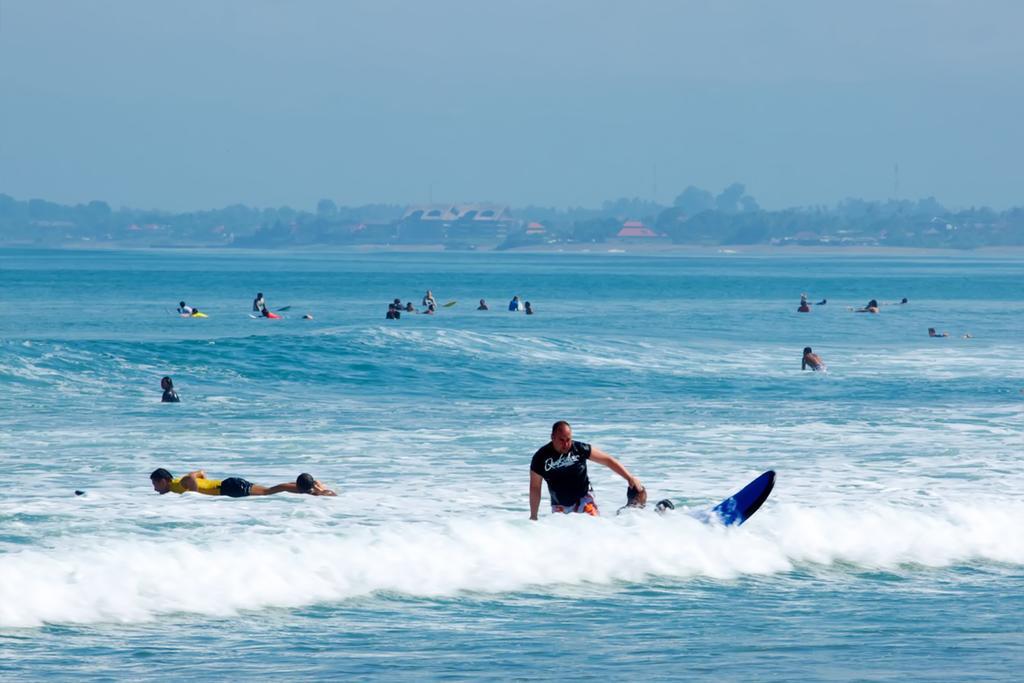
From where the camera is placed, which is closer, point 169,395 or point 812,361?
point 169,395

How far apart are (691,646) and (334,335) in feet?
127

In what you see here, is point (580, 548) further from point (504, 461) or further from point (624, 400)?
point (624, 400)

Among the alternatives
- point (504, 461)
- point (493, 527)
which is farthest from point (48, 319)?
point (493, 527)

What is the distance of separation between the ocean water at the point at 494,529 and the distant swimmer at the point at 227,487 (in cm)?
23

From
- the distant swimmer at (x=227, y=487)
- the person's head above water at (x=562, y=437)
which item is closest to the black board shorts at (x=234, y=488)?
the distant swimmer at (x=227, y=487)

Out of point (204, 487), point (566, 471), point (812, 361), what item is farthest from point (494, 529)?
point (812, 361)

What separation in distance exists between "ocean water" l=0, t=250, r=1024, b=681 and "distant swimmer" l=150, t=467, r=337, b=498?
23cm

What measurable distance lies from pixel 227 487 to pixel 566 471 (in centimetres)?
483

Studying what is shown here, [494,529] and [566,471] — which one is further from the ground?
[566,471]

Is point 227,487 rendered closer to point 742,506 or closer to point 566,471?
point 566,471

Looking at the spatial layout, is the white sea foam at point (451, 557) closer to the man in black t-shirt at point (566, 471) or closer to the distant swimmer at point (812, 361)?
the man in black t-shirt at point (566, 471)

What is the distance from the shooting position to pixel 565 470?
15477mm

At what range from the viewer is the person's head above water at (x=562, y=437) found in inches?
583

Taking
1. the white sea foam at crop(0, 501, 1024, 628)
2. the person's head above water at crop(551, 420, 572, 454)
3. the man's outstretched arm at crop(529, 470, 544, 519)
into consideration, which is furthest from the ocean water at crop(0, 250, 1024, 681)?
the person's head above water at crop(551, 420, 572, 454)
